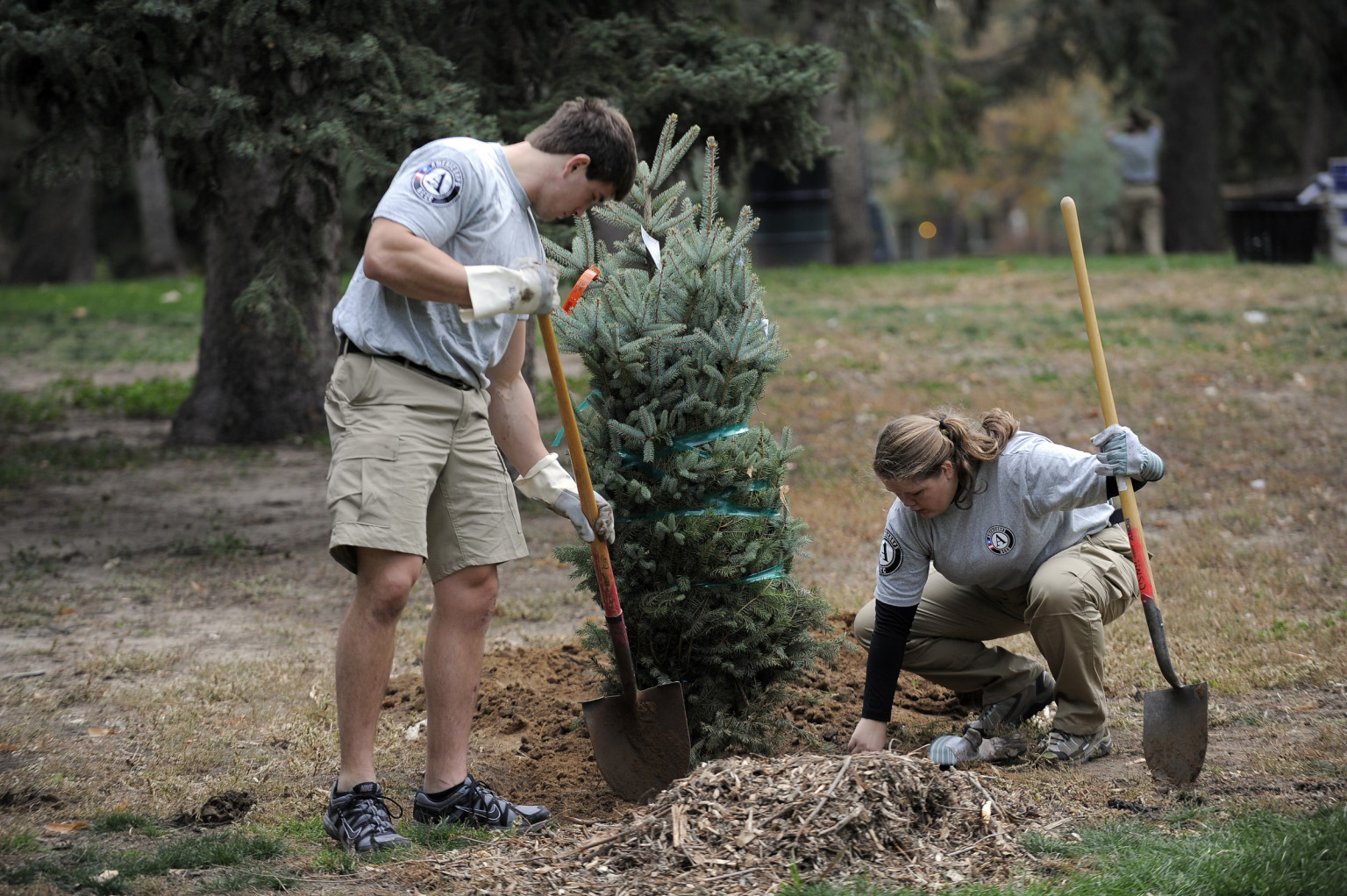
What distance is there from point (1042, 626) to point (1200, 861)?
1.02 meters

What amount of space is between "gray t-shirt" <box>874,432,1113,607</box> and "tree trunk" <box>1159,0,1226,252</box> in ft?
47.0

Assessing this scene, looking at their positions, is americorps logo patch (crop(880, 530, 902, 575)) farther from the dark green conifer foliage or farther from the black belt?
the black belt

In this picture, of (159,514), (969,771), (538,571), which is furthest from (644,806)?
(159,514)

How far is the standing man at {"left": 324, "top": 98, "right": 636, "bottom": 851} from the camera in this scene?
320 cm

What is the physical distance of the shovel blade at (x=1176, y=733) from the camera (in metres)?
3.57

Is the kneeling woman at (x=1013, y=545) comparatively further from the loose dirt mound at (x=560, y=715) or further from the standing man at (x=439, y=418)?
the standing man at (x=439, y=418)

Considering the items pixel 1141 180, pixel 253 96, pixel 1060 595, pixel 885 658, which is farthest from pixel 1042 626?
pixel 1141 180

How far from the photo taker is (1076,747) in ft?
12.9

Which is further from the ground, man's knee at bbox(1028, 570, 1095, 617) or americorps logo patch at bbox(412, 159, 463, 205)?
americorps logo patch at bbox(412, 159, 463, 205)

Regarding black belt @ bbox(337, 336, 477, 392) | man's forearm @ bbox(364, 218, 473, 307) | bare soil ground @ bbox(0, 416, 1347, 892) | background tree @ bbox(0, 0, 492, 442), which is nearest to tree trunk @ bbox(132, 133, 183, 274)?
bare soil ground @ bbox(0, 416, 1347, 892)

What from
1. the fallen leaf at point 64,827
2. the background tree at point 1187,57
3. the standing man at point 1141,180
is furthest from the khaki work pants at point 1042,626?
the standing man at point 1141,180

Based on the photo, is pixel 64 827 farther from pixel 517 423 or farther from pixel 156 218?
pixel 156 218

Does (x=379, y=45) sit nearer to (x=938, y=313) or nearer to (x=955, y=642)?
(x=955, y=642)

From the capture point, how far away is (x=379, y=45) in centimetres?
559
